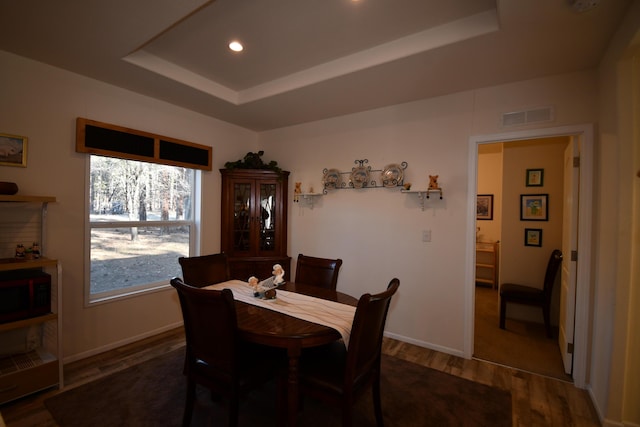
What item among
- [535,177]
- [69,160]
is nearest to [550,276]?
[535,177]

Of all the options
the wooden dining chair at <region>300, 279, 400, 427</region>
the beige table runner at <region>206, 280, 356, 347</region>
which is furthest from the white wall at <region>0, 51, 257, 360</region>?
A: the wooden dining chair at <region>300, 279, 400, 427</region>

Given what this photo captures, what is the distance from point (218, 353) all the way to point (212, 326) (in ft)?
0.52

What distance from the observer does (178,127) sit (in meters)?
3.37

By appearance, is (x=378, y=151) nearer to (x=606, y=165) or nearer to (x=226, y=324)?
(x=606, y=165)

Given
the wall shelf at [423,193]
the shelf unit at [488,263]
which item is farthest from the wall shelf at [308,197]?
the shelf unit at [488,263]

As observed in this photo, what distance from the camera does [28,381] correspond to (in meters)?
2.06

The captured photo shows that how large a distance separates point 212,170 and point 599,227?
3789 mm

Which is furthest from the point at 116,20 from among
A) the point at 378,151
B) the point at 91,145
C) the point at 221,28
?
the point at 378,151

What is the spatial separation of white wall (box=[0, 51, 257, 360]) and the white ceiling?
0.16 metres

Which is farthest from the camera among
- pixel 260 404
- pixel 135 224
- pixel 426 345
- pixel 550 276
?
pixel 550 276

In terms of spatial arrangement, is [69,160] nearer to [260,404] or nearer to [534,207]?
[260,404]

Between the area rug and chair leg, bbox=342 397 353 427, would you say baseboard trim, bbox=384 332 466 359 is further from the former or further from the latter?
chair leg, bbox=342 397 353 427

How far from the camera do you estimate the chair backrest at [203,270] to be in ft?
7.82

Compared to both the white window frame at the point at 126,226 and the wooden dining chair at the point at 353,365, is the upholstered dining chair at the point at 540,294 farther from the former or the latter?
the white window frame at the point at 126,226
